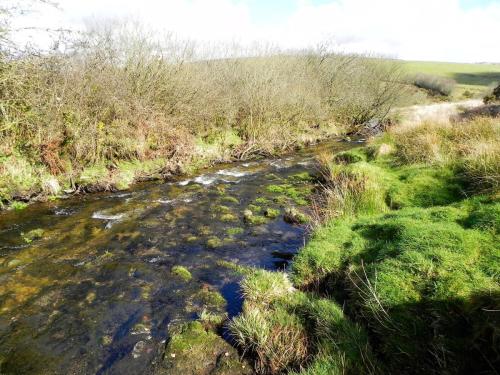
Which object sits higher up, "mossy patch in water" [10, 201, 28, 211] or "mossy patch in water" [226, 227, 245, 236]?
"mossy patch in water" [10, 201, 28, 211]

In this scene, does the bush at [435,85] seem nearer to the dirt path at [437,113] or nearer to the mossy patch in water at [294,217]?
the dirt path at [437,113]

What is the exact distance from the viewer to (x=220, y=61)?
24656 mm

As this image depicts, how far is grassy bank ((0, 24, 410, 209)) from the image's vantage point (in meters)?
12.5

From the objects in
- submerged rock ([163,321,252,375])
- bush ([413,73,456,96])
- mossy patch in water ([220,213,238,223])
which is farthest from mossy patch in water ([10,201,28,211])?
bush ([413,73,456,96])

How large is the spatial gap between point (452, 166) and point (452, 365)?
826cm

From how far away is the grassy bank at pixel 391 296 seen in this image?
14.1 ft

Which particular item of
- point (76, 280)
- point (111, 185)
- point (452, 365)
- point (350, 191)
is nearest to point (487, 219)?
point (452, 365)

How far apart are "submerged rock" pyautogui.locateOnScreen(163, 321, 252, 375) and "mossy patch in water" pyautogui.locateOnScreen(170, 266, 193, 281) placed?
2.00 meters

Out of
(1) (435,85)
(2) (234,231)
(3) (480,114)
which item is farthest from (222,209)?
(1) (435,85)

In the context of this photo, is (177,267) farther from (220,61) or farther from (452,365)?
(220,61)

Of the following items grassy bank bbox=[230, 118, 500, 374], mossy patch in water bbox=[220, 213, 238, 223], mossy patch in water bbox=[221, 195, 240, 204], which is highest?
grassy bank bbox=[230, 118, 500, 374]

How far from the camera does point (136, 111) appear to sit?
16.5 metres

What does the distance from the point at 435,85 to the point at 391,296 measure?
2660 inches

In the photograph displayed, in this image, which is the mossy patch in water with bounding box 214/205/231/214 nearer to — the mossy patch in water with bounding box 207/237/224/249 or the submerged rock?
the mossy patch in water with bounding box 207/237/224/249
